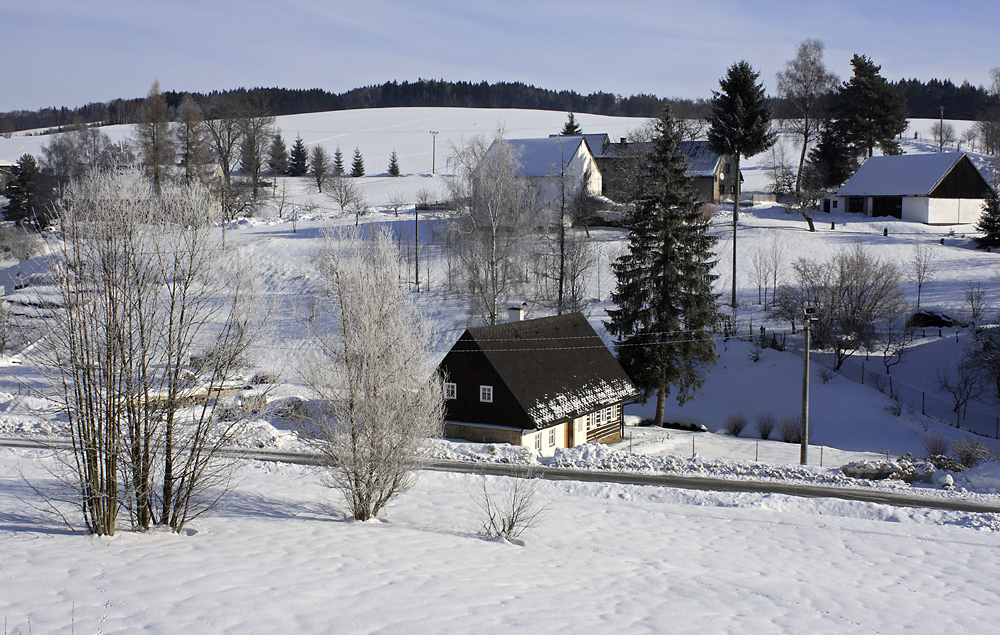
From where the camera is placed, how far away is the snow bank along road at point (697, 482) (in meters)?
19.0

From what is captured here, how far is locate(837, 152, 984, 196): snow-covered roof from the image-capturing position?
200ft

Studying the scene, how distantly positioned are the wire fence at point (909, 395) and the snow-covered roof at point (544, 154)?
29680 mm

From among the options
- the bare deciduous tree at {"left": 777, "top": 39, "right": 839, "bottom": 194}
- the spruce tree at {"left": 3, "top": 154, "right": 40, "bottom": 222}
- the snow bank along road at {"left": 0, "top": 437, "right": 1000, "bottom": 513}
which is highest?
the bare deciduous tree at {"left": 777, "top": 39, "right": 839, "bottom": 194}

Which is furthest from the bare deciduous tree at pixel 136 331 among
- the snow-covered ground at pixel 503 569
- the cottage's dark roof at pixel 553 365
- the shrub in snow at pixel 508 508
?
the cottage's dark roof at pixel 553 365

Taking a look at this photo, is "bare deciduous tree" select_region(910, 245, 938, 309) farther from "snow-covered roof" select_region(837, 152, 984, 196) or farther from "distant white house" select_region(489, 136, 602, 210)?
"distant white house" select_region(489, 136, 602, 210)

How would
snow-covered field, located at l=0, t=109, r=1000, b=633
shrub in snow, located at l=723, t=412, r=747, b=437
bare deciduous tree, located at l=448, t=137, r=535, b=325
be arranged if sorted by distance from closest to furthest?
snow-covered field, located at l=0, t=109, r=1000, b=633 → shrub in snow, located at l=723, t=412, r=747, b=437 → bare deciduous tree, located at l=448, t=137, r=535, b=325

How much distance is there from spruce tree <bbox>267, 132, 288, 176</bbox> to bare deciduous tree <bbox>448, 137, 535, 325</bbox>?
6798 cm

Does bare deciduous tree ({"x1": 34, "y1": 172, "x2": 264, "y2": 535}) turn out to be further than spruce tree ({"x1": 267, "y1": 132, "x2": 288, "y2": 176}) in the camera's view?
No

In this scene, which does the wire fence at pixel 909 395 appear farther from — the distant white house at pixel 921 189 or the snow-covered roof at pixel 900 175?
the distant white house at pixel 921 189

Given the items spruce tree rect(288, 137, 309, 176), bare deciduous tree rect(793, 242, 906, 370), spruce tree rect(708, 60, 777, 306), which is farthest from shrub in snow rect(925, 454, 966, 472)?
spruce tree rect(288, 137, 309, 176)

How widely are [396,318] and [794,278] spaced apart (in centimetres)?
3835

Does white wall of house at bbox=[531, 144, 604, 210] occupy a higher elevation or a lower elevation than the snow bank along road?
higher

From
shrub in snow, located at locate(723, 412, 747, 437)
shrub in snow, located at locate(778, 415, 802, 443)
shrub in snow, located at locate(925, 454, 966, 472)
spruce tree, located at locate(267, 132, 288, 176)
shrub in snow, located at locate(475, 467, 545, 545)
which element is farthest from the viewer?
spruce tree, located at locate(267, 132, 288, 176)

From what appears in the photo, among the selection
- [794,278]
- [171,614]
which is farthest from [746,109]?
[171,614]
